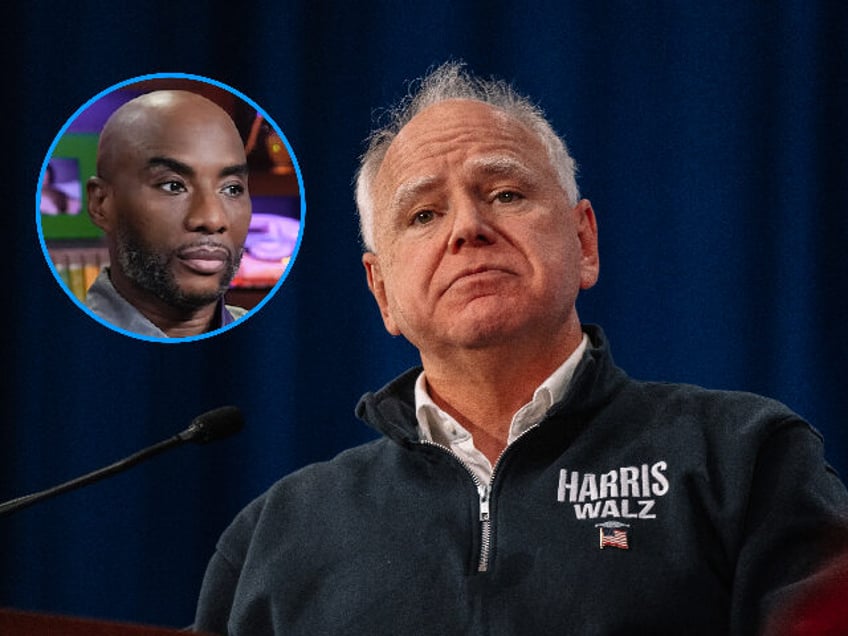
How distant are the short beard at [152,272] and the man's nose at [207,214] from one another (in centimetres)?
9

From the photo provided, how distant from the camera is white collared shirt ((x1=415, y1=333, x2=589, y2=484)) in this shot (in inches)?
65.9

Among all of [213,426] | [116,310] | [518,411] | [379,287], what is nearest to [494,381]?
[518,411]

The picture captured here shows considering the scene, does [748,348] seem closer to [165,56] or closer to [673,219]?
[673,219]

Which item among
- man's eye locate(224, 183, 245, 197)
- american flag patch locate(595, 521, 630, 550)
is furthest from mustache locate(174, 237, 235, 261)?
american flag patch locate(595, 521, 630, 550)

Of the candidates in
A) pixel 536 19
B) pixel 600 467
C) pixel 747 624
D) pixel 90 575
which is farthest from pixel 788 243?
pixel 90 575

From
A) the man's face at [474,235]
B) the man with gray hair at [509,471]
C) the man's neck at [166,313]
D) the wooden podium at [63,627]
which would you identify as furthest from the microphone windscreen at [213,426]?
the man's neck at [166,313]

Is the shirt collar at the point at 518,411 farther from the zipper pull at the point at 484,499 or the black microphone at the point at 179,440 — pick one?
the black microphone at the point at 179,440

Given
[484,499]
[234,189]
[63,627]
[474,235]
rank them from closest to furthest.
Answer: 1. [63,627]
2. [484,499]
3. [474,235]
4. [234,189]

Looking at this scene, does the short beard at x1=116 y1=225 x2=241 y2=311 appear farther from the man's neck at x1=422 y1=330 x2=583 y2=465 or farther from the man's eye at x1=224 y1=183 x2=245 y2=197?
the man's neck at x1=422 y1=330 x2=583 y2=465

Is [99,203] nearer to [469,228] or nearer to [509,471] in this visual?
[469,228]

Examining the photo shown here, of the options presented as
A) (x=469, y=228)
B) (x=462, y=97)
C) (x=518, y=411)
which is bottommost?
(x=518, y=411)

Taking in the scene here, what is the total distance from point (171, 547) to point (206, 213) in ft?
2.33

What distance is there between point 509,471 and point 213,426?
0.39m

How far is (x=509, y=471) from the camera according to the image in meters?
1.58
